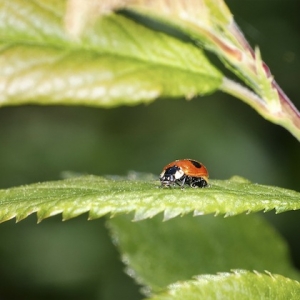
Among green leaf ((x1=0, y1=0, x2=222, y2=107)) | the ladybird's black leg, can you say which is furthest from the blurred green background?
green leaf ((x1=0, y1=0, x2=222, y2=107))

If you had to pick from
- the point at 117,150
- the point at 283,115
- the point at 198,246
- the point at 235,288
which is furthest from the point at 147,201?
the point at 117,150

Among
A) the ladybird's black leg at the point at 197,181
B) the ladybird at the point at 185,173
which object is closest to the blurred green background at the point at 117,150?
→ the ladybird at the point at 185,173

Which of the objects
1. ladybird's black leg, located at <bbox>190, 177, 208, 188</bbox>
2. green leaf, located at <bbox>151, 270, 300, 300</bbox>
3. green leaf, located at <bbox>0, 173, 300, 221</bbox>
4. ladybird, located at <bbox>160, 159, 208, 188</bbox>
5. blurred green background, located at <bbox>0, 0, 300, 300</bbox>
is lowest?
green leaf, located at <bbox>151, 270, 300, 300</bbox>

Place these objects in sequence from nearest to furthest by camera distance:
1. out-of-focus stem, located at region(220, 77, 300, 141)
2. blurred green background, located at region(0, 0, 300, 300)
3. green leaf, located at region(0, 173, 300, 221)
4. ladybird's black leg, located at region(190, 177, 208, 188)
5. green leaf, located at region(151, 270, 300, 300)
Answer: green leaf, located at region(151, 270, 300, 300) < green leaf, located at region(0, 173, 300, 221) < out-of-focus stem, located at region(220, 77, 300, 141) < ladybird's black leg, located at region(190, 177, 208, 188) < blurred green background, located at region(0, 0, 300, 300)

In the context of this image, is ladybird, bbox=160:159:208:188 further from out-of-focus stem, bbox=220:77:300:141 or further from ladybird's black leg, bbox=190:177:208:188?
out-of-focus stem, bbox=220:77:300:141

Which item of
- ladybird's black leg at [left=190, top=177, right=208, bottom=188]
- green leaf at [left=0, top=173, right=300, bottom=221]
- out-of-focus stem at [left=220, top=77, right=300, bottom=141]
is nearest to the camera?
green leaf at [left=0, top=173, right=300, bottom=221]

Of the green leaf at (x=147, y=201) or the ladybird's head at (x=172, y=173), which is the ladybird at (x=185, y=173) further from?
the green leaf at (x=147, y=201)
